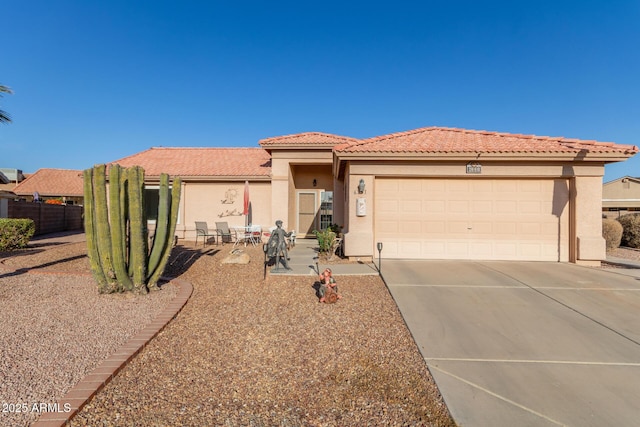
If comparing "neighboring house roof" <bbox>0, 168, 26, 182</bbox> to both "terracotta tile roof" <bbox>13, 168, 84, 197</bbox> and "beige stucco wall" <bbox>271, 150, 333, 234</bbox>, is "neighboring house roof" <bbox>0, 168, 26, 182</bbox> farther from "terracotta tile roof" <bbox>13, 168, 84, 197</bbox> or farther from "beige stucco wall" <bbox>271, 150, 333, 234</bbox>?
"beige stucco wall" <bbox>271, 150, 333, 234</bbox>

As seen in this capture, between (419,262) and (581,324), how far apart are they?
4280mm

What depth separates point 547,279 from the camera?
7.00m

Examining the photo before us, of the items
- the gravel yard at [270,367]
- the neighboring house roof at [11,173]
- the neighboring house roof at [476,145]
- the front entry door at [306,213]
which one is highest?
the neighboring house roof at [11,173]

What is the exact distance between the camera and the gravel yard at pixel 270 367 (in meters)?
2.67

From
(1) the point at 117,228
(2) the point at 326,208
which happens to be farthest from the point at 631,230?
(1) the point at 117,228

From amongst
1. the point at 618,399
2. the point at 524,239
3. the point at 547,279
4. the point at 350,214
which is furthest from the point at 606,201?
the point at 618,399

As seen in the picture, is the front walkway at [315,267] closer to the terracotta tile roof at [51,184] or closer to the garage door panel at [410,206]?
the garage door panel at [410,206]

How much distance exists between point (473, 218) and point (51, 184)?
34.4 m

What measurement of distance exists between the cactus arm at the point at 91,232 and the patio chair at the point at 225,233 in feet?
22.5

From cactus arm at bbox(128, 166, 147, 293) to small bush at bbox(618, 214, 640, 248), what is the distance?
60.3 ft

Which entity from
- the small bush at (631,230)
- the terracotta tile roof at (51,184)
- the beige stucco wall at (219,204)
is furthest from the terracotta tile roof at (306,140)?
the terracotta tile roof at (51,184)

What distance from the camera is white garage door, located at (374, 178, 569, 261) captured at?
893cm

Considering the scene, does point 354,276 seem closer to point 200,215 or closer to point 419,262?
point 419,262

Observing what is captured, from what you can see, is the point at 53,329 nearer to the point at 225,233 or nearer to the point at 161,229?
the point at 161,229
